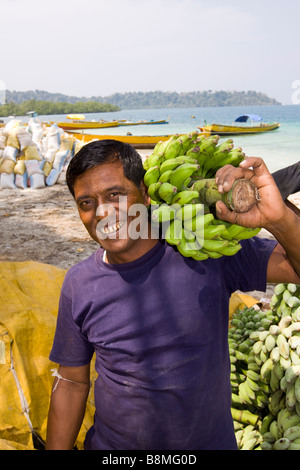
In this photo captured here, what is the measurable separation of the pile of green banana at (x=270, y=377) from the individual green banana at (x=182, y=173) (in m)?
1.40

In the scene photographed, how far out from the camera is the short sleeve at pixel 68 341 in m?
1.66

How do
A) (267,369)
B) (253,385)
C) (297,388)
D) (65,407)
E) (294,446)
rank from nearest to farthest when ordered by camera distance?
(65,407) → (294,446) → (297,388) → (267,369) → (253,385)

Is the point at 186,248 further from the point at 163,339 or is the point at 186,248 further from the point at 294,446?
the point at 294,446

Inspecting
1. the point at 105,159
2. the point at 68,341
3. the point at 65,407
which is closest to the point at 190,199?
the point at 105,159

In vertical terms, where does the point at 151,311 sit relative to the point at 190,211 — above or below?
below

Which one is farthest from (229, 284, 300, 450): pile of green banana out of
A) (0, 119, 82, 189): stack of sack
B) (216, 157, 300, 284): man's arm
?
(0, 119, 82, 189): stack of sack

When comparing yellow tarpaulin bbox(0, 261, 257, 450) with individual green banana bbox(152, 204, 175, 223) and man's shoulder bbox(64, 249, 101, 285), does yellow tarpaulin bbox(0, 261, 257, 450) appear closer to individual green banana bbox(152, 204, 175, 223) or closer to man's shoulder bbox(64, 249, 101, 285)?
man's shoulder bbox(64, 249, 101, 285)

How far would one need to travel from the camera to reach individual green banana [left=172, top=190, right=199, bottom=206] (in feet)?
4.60

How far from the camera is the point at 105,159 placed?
59.8 inches

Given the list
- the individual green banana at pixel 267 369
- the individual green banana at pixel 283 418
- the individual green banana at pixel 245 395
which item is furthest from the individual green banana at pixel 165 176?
the individual green banana at pixel 245 395

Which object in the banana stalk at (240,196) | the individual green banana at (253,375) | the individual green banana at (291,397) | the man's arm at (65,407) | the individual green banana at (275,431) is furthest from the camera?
the individual green banana at (253,375)

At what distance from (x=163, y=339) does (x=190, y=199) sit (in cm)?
54

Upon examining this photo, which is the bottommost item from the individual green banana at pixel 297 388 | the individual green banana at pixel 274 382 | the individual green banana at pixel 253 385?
the individual green banana at pixel 253 385

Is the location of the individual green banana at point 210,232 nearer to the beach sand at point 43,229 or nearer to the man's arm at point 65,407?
the man's arm at point 65,407
